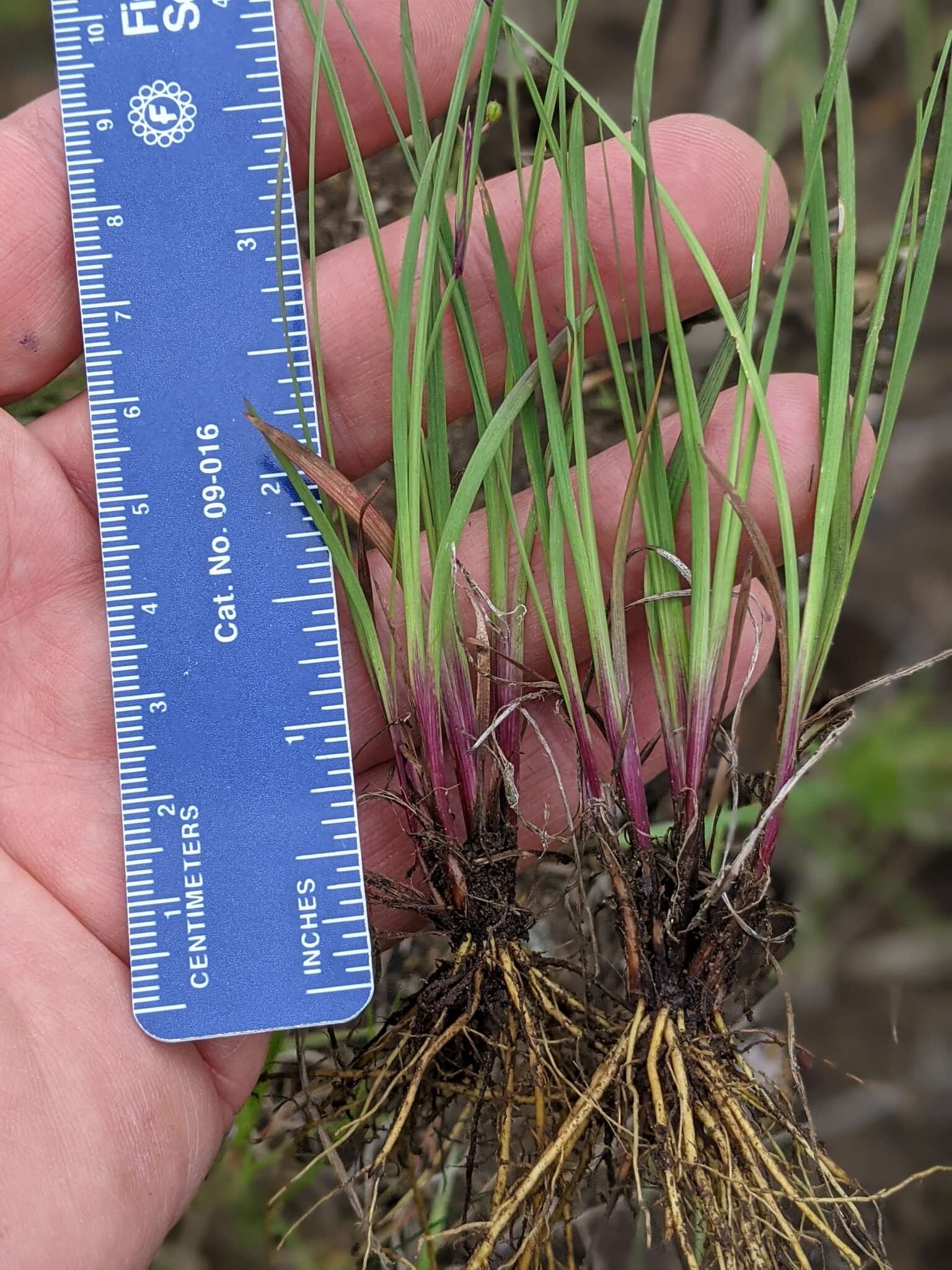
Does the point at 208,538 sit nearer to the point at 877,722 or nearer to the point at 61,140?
the point at 61,140

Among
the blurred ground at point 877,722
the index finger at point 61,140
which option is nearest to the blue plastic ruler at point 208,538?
the index finger at point 61,140

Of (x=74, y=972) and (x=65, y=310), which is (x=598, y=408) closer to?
(x=65, y=310)

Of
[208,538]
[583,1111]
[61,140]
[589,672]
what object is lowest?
[583,1111]

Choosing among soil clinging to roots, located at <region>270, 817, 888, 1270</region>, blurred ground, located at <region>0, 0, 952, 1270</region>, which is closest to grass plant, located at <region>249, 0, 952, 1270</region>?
soil clinging to roots, located at <region>270, 817, 888, 1270</region>

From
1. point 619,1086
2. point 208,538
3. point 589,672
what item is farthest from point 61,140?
point 619,1086

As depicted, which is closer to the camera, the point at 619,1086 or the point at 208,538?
the point at 619,1086

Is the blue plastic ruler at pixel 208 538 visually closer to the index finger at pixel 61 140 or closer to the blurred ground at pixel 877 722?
the index finger at pixel 61 140
